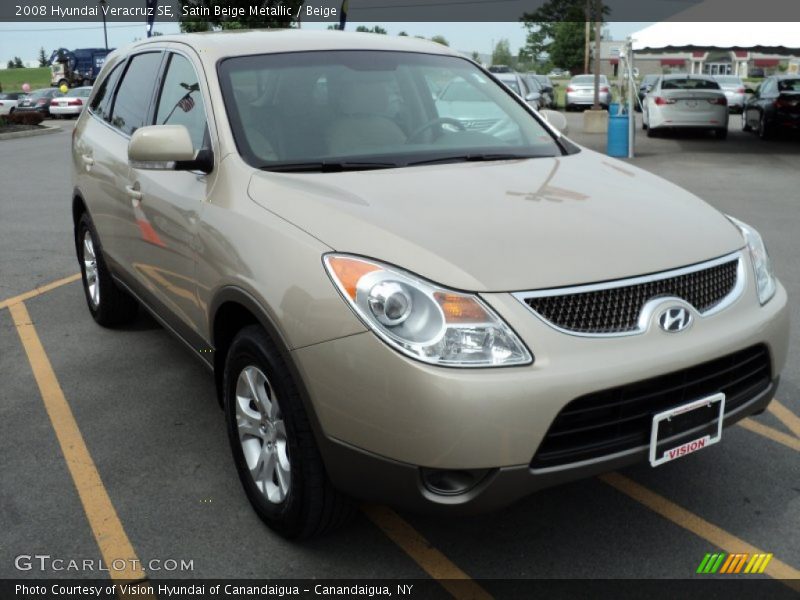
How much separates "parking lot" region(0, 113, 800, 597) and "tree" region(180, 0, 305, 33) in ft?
88.7

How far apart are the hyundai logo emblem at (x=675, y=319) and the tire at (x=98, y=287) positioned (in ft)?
12.0

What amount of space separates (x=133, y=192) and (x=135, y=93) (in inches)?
34.1

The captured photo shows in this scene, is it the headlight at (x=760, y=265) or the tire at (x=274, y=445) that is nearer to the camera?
the tire at (x=274, y=445)

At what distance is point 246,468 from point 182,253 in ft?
3.15

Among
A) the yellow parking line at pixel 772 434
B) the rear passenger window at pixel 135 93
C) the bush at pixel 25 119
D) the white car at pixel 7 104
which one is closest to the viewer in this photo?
the yellow parking line at pixel 772 434

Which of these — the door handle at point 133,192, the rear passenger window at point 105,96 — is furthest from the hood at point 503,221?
the rear passenger window at point 105,96

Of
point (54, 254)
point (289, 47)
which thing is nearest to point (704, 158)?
point (54, 254)

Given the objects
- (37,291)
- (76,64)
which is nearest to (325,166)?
(37,291)

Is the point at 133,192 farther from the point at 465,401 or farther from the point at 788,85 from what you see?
the point at 788,85

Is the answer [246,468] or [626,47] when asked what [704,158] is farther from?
[246,468]

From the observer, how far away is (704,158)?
17.0 meters

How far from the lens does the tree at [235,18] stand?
99.2 ft

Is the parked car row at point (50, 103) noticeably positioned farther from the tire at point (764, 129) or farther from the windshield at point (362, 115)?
the windshield at point (362, 115)

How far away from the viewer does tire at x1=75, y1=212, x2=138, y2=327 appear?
5.46 m
